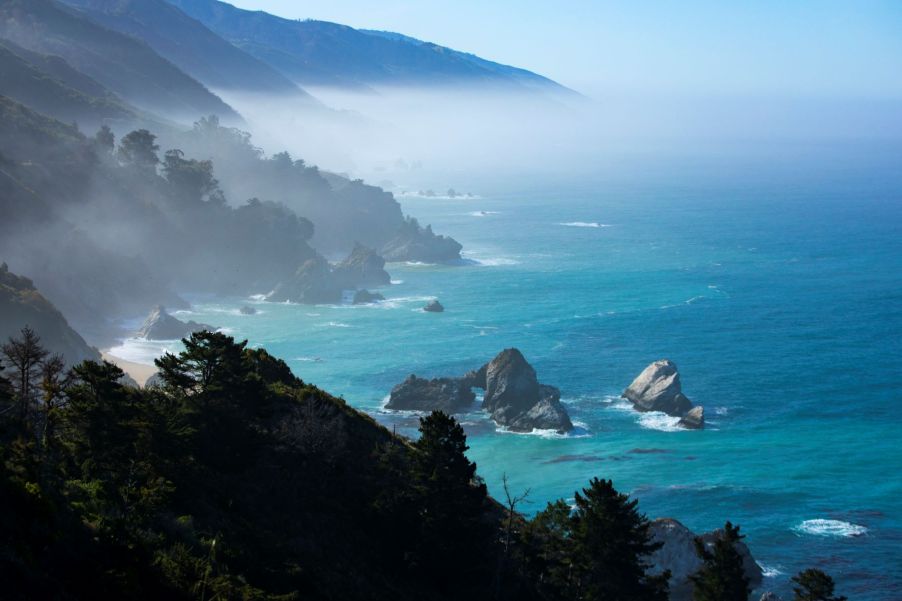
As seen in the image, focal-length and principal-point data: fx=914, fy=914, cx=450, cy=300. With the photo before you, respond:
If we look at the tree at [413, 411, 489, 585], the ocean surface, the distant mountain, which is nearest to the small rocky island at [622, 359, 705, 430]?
the ocean surface

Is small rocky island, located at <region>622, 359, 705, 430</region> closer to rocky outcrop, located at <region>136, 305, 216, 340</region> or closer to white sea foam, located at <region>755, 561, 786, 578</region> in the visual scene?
white sea foam, located at <region>755, 561, 786, 578</region>

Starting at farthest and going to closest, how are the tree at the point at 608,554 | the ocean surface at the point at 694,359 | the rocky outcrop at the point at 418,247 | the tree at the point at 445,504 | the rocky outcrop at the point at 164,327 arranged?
the rocky outcrop at the point at 418,247, the rocky outcrop at the point at 164,327, the ocean surface at the point at 694,359, the tree at the point at 608,554, the tree at the point at 445,504

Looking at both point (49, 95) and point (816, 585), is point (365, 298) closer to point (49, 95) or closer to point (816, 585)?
point (816, 585)

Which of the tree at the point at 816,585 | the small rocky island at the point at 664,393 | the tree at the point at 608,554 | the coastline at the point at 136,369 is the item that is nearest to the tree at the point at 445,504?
the tree at the point at 608,554

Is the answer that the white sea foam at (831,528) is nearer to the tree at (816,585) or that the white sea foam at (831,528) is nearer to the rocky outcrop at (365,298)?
the tree at (816,585)

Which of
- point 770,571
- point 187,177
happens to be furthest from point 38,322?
point 187,177
